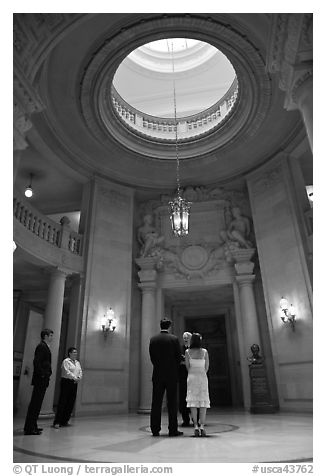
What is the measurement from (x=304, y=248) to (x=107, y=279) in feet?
20.9

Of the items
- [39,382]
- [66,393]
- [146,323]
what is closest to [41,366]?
[39,382]

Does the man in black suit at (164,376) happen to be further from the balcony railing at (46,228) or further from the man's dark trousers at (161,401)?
the balcony railing at (46,228)

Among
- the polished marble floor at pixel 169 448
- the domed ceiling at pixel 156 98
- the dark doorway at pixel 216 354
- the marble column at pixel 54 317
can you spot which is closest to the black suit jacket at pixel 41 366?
the polished marble floor at pixel 169 448

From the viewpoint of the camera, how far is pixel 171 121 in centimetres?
1404

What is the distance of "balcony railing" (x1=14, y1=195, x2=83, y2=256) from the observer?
966 centimetres

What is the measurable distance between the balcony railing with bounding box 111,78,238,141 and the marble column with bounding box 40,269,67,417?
233 inches

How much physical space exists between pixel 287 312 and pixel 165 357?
6164mm

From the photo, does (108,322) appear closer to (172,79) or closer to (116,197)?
(116,197)

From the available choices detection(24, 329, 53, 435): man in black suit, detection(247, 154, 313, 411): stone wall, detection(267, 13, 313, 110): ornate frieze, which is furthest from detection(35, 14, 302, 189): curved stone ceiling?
detection(24, 329, 53, 435): man in black suit

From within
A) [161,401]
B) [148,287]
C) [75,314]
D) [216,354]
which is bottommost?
[161,401]

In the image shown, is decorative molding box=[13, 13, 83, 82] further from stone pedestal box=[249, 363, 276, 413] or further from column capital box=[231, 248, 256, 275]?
stone pedestal box=[249, 363, 276, 413]

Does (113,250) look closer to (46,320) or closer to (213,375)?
(46,320)

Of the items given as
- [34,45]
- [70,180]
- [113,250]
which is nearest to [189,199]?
[113,250]

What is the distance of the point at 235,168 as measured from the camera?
13.2 meters
